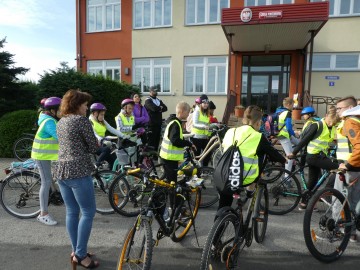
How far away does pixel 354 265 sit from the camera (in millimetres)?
3236

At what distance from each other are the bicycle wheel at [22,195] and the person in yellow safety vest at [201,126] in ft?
11.1

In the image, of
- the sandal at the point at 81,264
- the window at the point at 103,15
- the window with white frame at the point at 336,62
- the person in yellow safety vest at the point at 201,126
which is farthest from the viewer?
the window at the point at 103,15

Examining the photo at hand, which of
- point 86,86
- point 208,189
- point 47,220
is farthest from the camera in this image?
point 86,86

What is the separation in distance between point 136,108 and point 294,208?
4.56 meters

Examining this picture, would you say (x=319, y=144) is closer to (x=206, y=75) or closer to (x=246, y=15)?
(x=246, y=15)

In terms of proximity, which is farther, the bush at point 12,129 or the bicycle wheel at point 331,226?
the bush at point 12,129

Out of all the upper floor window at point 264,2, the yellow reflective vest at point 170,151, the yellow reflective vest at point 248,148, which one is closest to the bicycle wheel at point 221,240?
the yellow reflective vest at point 248,148

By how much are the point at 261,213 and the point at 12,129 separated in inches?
324

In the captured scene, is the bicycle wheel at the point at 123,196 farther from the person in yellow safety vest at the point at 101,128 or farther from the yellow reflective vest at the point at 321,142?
the yellow reflective vest at the point at 321,142

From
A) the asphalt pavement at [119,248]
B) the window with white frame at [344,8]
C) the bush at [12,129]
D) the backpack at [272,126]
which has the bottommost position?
the asphalt pavement at [119,248]

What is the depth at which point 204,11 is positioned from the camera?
1509cm

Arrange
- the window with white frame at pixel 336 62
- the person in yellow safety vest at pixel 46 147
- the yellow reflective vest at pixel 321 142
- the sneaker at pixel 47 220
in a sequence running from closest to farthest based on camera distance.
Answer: the person in yellow safety vest at pixel 46 147
the sneaker at pixel 47 220
the yellow reflective vest at pixel 321 142
the window with white frame at pixel 336 62

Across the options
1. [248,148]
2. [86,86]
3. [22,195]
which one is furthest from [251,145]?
[86,86]

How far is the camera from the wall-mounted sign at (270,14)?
9734 mm
